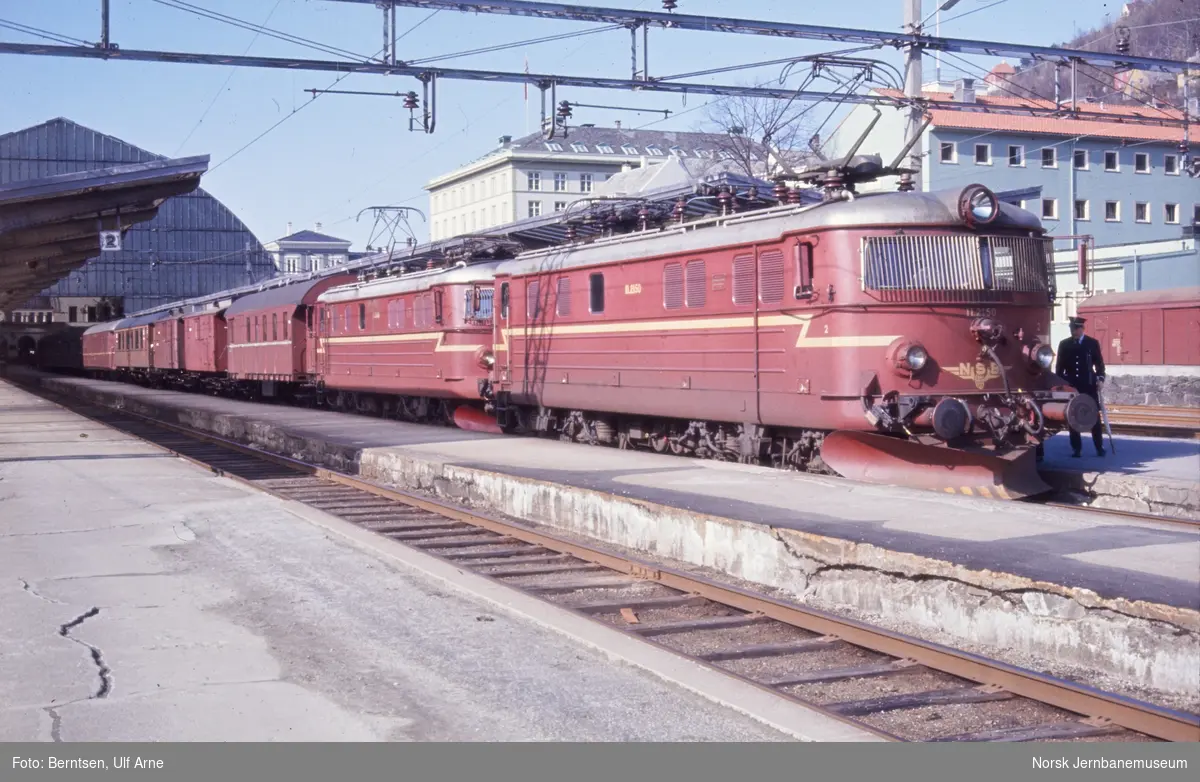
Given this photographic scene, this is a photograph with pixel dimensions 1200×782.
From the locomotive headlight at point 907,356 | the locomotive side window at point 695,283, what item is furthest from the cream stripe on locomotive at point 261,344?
the locomotive headlight at point 907,356

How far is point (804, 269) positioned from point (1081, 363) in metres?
4.37

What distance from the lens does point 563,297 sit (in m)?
19.6

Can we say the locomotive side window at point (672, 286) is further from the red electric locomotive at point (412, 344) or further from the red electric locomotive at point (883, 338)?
the red electric locomotive at point (412, 344)

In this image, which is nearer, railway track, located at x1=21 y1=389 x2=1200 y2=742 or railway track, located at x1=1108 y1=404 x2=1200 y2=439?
railway track, located at x1=21 y1=389 x2=1200 y2=742

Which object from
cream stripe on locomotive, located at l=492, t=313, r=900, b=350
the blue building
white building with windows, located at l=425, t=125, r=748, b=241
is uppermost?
white building with windows, located at l=425, t=125, r=748, b=241

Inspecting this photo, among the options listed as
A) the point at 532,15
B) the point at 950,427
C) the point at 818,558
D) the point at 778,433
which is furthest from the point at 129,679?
the point at 532,15

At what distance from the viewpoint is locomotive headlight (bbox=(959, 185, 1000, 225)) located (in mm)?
13500

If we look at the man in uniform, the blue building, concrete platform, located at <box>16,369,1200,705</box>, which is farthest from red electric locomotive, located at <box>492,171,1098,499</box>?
the blue building

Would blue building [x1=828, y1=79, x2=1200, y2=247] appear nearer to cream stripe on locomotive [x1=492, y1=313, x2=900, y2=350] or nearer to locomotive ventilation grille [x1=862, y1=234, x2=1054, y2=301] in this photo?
cream stripe on locomotive [x1=492, y1=313, x2=900, y2=350]

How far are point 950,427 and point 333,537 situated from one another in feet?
21.0

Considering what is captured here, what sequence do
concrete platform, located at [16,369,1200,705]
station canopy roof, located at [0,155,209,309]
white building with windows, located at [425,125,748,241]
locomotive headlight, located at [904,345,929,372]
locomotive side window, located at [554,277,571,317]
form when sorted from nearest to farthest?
concrete platform, located at [16,369,1200,705], locomotive headlight, located at [904,345,929,372], locomotive side window, located at [554,277,571,317], station canopy roof, located at [0,155,209,309], white building with windows, located at [425,125,748,241]

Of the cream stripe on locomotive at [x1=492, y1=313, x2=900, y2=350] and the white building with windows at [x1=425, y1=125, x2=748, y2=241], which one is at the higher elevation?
the white building with windows at [x1=425, y1=125, x2=748, y2=241]

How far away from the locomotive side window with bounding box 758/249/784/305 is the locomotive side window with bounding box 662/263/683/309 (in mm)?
1916

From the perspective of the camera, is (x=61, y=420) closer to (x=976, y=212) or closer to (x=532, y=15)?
(x=532, y=15)
